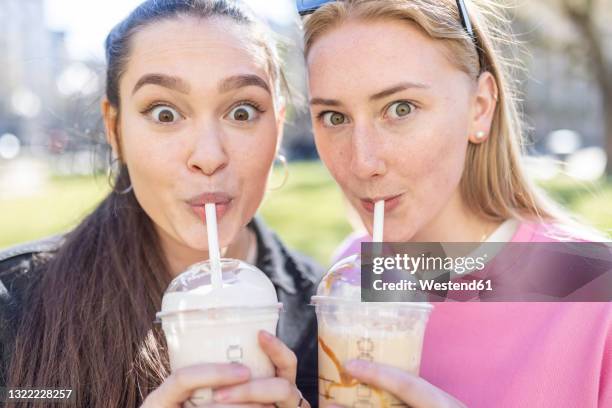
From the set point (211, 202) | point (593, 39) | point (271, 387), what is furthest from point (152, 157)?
point (593, 39)

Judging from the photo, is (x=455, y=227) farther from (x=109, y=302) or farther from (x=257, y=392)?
(x=109, y=302)

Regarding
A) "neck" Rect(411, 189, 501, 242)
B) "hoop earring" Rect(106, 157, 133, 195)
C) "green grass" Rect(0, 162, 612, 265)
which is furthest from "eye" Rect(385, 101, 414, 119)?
"green grass" Rect(0, 162, 612, 265)

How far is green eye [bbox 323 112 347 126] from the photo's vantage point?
83.8 inches

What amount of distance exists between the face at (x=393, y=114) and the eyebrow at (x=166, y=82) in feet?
1.28

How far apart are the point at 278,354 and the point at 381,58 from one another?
905 mm

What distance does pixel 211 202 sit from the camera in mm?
2088

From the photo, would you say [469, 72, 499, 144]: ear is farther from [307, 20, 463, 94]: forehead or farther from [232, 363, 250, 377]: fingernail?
[232, 363, 250, 377]: fingernail

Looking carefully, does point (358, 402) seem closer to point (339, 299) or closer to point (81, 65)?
point (339, 299)

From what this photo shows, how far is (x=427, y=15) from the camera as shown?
2020mm

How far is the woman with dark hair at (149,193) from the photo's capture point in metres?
2.08

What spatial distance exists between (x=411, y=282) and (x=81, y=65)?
2148 mm

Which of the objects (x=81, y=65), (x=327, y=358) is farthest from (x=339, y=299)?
(x=81, y=65)

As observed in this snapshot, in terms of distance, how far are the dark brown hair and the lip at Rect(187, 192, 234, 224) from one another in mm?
388

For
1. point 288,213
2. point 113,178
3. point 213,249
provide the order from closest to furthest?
point 213,249 → point 113,178 → point 288,213
